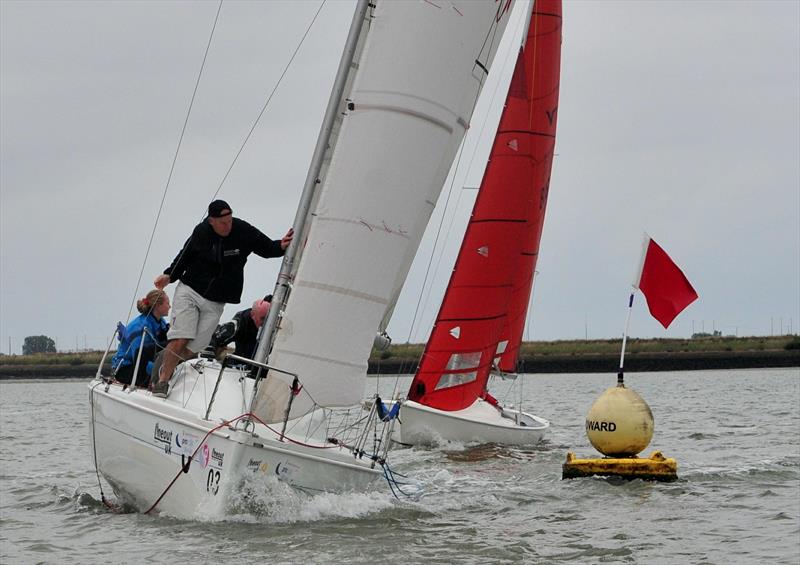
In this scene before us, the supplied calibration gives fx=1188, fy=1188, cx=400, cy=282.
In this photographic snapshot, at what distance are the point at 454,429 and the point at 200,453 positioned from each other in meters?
8.88

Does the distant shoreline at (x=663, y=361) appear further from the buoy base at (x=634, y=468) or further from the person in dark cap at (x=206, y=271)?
the person in dark cap at (x=206, y=271)

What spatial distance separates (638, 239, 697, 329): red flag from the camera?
13.7m

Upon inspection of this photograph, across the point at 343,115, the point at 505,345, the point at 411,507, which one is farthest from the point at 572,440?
the point at 343,115

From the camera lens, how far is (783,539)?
31.3ft

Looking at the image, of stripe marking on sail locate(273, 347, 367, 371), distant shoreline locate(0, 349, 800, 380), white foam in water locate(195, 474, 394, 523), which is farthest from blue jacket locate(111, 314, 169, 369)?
distant shoreline locate(0, 349, 800, 380)

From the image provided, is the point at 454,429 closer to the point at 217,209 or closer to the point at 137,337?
Result: the point at 137,337

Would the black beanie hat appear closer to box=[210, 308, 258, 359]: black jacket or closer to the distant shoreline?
box=[210, 308, 258, 359]: black jacket

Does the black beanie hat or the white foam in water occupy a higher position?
the black beanie hat

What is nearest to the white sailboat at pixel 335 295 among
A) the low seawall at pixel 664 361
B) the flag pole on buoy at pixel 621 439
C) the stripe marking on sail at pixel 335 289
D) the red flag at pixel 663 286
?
the stripe marking on sail at pixel 335 289

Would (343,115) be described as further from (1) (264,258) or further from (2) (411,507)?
(2) (411,507)

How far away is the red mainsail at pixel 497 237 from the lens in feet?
60.6

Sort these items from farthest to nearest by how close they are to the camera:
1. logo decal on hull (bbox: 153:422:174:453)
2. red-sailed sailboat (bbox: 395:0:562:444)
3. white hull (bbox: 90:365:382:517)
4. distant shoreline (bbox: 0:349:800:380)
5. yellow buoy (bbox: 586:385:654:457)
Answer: distant shoreline (bbox: 0:349:800:380), red-sailed sailboat (bbox: 395:0:562:444), yellow buoy (bbox: 586:385:654:457), logo decal on hull (bbox: 153:422:174:453), white hull (bbox: 90:365:382:517)

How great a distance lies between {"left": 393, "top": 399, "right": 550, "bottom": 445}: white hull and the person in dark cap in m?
7.22

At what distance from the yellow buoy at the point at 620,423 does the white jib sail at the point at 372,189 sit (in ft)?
13.3
